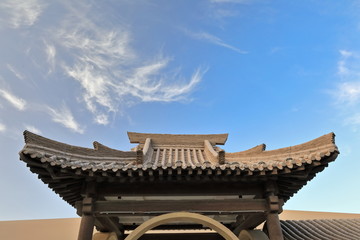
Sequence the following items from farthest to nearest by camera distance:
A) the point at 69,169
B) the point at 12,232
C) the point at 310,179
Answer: the point at 12,232, the point at 310,179, the point at 69,169

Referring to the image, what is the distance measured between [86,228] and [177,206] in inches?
70.6

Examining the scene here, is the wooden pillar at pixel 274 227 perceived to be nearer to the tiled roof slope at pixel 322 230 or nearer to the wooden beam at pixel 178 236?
the tiled roof slope at pixel 322 230

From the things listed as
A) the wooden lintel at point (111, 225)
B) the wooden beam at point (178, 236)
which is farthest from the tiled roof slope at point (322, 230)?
the wooden lintel at point (111, 225)

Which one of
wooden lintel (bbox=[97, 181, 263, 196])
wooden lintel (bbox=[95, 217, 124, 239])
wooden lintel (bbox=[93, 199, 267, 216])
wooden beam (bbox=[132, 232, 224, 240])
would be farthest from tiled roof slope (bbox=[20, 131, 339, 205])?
wooden beam (bbox=[132, 232, 224, 240])

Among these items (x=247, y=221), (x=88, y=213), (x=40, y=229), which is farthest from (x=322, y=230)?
(x=40, y=229)

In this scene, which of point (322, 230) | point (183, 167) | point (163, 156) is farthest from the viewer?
point (163, 156)

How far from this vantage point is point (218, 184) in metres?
5.82

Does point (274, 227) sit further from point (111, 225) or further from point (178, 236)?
point (111, 225)

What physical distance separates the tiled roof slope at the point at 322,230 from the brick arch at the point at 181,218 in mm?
3043

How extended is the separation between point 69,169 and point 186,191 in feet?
7.59

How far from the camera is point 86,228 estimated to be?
5.35 m

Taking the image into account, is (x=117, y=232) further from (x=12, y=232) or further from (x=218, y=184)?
(x=12, y=232)

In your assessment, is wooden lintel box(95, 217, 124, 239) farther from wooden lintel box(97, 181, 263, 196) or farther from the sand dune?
the sand dune

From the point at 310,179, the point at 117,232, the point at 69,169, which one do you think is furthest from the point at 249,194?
the point at 117,232
